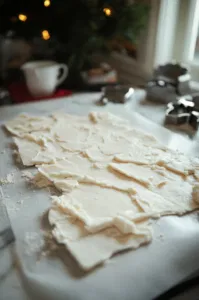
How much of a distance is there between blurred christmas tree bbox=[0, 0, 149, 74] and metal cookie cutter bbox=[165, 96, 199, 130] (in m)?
0.43

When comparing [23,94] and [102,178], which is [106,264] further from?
[23,94]

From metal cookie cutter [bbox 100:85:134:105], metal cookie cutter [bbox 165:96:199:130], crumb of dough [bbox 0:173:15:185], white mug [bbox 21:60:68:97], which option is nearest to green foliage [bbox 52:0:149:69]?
white mug [bbox 21:60:68:97]

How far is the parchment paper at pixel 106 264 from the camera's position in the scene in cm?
36

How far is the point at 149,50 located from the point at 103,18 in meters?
0.27

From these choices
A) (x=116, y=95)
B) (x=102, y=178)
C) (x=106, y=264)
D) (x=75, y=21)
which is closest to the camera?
(x=106, y=264)

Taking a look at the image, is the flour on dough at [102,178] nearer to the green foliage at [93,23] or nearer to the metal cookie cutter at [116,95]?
the metal cookie cutter at [116,95]

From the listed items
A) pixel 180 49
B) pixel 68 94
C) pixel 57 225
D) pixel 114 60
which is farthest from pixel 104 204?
pixel 114 60

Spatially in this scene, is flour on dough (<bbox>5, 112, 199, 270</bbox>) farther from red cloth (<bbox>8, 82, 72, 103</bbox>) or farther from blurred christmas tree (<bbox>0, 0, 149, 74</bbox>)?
blurred christmas tree (<bbox>0, 0, 149, 74</bbox>)

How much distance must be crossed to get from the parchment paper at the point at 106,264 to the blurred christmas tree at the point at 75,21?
779 millimetres

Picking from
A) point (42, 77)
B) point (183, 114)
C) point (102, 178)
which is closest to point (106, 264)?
point (102, 178)

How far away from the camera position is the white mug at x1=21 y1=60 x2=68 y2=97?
3.45 ft

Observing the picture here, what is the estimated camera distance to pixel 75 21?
43.3 inches

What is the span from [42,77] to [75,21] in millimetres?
248

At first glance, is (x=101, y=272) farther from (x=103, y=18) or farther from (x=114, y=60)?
(x=114, y=60)
